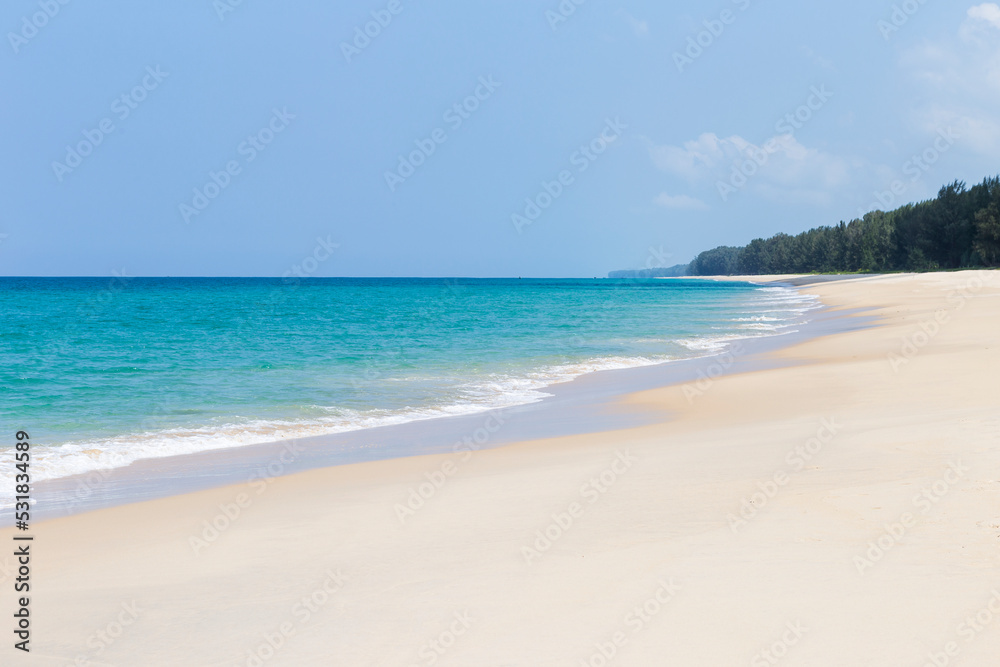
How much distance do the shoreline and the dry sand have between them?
0.68 metres

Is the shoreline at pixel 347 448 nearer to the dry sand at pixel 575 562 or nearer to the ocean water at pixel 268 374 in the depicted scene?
the ocean water at pixel 268 374

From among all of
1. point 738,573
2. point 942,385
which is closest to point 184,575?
point 738,573

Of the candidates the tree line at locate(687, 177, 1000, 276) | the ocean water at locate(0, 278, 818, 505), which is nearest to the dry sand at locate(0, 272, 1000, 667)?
the ocean water at locate(0, 278, 818, 505)

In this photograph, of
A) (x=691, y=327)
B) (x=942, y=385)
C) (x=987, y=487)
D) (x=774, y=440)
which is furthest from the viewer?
(x=691, y=327)

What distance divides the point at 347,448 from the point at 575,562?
5799 mm

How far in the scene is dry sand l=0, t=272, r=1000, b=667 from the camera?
368 cm

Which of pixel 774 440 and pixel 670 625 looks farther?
pixel 774 440

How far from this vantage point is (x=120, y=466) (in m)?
9.13

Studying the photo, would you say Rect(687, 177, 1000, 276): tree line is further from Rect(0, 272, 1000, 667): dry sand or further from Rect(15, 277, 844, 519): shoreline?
Rect(0, 272, 1000, 667): dry sand

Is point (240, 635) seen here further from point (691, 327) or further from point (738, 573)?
point (691, 327)

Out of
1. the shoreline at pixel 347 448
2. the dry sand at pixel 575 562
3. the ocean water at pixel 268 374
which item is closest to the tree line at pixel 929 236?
the ocean water at pixel 268 374

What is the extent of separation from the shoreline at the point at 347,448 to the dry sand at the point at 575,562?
0.68 m

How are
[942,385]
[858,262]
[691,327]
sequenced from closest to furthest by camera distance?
[942,385] → [691,327] → [858,262]

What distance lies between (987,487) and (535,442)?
5324 mm
